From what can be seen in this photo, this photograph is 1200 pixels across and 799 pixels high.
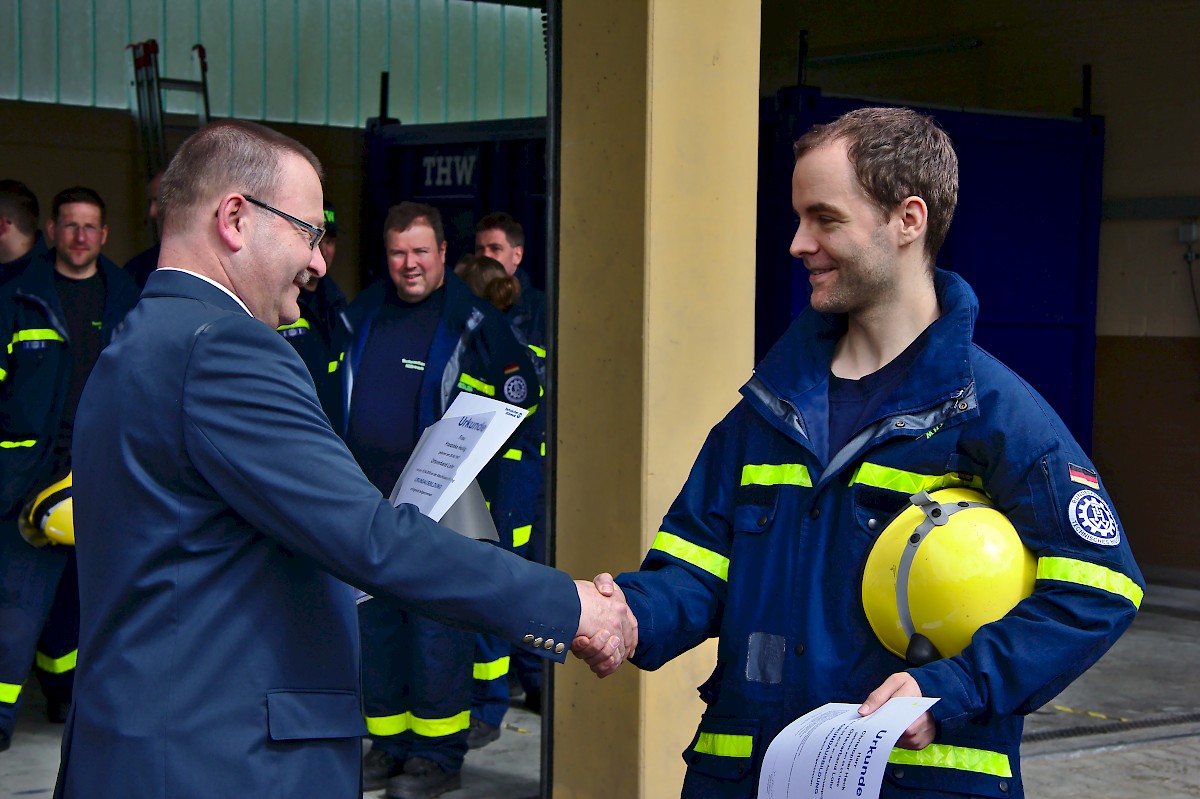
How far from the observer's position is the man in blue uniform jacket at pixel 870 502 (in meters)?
2.17

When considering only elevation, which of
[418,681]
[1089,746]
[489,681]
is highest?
[418,681]

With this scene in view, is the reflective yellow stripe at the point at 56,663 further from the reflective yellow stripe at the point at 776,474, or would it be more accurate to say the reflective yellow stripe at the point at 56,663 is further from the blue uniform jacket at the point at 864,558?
the reflective yellow stripe at the point at 776,474

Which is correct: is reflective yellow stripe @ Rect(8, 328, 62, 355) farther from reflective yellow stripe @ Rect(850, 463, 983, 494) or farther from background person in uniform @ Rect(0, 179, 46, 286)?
reflective yellow stripe @ Rect(850, 463, 983, 494)

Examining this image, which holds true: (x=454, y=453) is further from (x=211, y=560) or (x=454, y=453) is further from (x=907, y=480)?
(x=907, y=480)

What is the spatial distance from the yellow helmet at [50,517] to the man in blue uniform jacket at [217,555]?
3.63 metres

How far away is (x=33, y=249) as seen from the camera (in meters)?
6.80

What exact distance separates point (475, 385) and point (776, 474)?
3.31 metres

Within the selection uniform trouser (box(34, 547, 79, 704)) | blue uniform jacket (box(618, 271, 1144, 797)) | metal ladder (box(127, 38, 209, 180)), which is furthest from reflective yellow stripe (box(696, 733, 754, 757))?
metal ladder (box(127, 38, 209, 180))

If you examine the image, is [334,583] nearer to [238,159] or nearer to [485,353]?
[238,159]

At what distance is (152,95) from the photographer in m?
11.2

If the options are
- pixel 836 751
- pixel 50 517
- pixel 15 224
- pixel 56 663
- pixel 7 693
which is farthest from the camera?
pixel 15 224

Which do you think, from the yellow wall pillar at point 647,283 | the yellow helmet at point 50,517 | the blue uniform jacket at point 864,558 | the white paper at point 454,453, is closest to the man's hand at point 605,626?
the blue uniform jacket at point 864,558

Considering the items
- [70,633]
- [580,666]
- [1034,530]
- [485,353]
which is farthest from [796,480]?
[70,633]

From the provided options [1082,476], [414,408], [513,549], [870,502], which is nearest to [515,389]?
[414,408]
